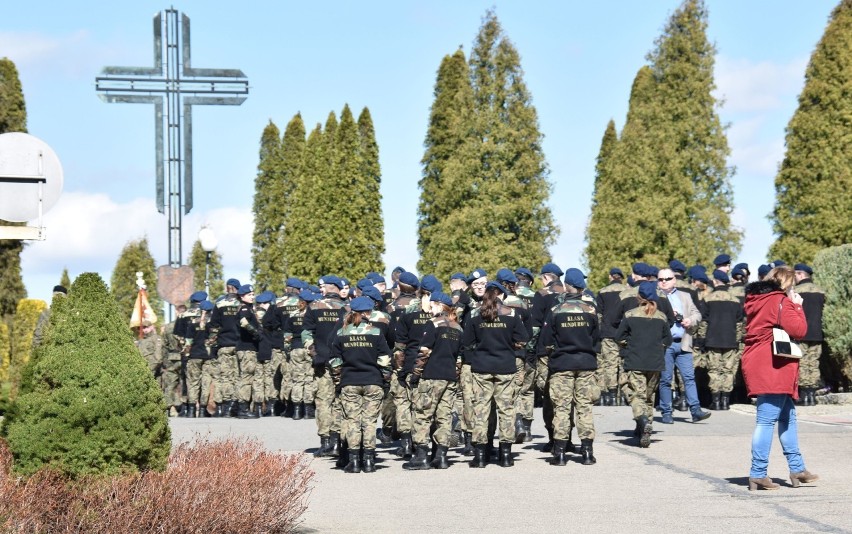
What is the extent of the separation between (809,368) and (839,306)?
1.20m

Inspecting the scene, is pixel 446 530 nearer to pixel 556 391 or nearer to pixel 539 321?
pixel 556 391

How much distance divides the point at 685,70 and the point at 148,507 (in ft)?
110

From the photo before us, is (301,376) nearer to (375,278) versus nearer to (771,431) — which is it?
(375,278)

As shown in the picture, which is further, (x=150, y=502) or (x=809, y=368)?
(x=809, y=368)

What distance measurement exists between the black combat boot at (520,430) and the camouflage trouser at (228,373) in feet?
23.0

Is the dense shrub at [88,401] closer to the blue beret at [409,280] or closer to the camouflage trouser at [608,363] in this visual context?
the blue beret at [409,280]

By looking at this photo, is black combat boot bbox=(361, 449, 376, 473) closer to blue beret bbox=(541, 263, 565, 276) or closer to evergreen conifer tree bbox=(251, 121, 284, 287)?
blue beret bbox=(541, 263, 565, 276)

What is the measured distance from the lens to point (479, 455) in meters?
14.1

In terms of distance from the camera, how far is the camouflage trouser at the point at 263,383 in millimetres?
22062

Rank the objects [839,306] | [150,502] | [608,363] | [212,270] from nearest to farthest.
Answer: [150,502], [608,363], [839,306], [212,270]

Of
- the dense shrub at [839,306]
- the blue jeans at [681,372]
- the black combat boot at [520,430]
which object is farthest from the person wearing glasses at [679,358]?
the dense shrub at [839,306]

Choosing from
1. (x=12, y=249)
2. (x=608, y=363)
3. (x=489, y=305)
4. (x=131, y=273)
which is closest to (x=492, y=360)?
(x=489, y=305)

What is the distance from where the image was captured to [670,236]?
39000mm

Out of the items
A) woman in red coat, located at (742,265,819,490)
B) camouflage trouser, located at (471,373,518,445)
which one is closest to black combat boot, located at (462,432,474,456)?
camouflage trouser, located at (471,373,518,445)
